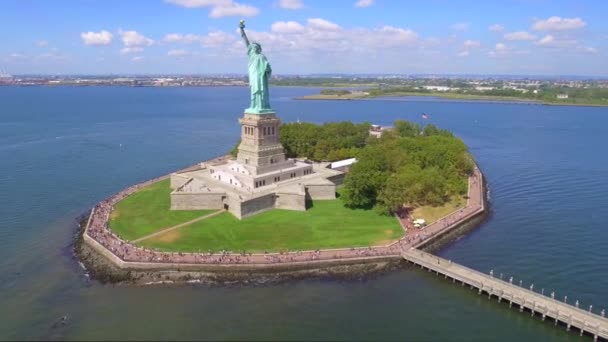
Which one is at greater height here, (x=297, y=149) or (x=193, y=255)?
(x=297, y=149)

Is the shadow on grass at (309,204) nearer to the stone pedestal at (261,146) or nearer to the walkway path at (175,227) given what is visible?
the stone pedestal at (261,146)

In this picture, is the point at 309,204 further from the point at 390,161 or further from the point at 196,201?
the point at 390,161

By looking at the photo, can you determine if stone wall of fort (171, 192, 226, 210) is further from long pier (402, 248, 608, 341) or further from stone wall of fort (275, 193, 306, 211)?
long pier (402, 248, 608, 341)

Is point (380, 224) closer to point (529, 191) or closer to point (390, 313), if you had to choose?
point (390, 313)

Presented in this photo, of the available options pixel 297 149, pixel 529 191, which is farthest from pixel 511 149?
pixel 297 149

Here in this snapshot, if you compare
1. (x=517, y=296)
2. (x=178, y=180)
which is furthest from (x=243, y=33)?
(x=517, y=296)

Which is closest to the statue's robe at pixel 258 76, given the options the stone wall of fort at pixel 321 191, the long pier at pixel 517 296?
the stone wall of fort at pixel 321 191

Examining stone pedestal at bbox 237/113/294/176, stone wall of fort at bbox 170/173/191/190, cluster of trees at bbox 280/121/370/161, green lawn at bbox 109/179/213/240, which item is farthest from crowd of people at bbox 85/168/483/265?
cluster of trees at bbox 280/121/370/161
